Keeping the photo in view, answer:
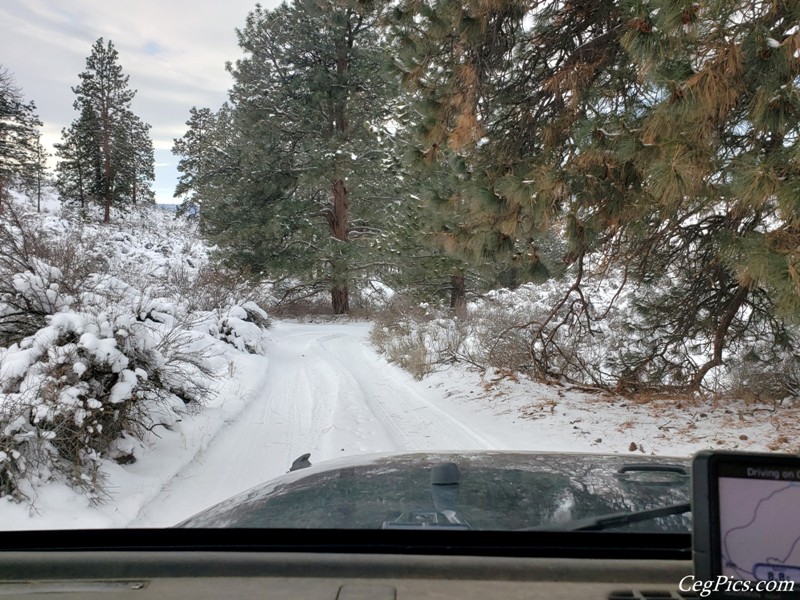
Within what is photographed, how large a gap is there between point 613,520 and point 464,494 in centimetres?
67

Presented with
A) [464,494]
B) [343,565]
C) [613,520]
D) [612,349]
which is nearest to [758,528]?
[613,520]

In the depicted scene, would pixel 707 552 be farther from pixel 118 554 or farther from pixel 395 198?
pixel 395 198

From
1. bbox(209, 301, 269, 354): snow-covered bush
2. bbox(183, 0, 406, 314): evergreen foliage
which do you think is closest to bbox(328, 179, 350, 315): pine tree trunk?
bbox(183, 0, 406, 314): evergreen foliage

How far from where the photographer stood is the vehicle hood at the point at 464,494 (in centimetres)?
217

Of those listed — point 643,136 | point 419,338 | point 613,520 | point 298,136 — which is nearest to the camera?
point 613,520

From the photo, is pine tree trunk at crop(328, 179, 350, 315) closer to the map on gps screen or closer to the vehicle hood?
the vehicle hood

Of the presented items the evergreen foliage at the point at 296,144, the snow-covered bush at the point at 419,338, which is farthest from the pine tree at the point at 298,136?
the snow-covered bush at the point at 419,338

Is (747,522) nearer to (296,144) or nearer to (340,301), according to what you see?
(296,144)

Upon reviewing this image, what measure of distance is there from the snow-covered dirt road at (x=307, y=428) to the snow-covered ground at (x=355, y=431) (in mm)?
18

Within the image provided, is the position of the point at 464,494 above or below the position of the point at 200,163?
below

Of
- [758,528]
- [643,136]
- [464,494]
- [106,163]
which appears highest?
[106,163]

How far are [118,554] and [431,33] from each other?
18.6ft

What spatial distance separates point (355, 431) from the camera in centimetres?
707

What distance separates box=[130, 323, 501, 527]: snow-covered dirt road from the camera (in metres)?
5.22
